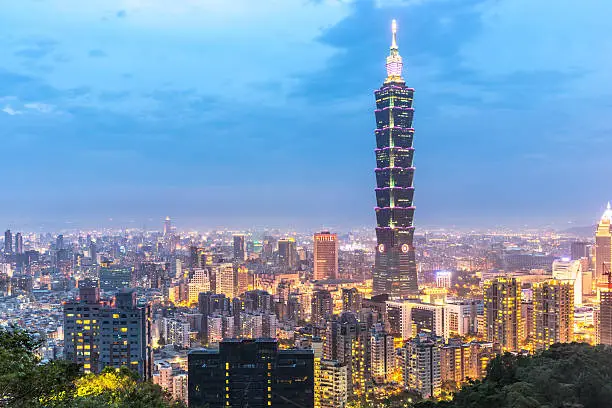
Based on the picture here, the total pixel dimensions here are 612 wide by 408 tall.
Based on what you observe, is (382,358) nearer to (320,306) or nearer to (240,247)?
(320,306)

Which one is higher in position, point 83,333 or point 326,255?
point 326,255

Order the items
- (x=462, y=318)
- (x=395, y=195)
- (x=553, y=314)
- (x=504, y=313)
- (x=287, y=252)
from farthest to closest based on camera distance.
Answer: (x=287, y=252) → (x=395, y=195) → (x=462, y=318) → (x=504, y=313) → (x=553, y=314)

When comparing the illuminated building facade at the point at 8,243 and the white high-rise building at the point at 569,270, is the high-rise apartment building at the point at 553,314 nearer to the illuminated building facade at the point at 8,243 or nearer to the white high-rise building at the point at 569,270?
the white high-rise building at the point at 569,270

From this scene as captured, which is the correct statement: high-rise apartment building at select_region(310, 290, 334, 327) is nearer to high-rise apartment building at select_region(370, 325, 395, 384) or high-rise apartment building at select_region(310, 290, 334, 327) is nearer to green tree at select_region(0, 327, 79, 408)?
high-rise apartment building at select_region(370, 325, 395, 384)

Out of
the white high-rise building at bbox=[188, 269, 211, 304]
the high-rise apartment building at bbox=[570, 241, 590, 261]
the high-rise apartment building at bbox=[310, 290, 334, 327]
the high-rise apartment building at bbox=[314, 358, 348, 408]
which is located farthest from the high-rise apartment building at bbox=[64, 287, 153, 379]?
the high-rise apartment building at bbox=[570, 241, 590, 261]

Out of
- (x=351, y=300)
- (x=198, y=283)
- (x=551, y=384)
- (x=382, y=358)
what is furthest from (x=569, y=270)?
(x=551, y=384)

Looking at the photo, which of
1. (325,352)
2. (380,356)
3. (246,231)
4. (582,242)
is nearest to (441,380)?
(380,356)

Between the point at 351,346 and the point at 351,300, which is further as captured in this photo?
the point at 351,300

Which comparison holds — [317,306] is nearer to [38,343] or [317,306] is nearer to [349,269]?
[349,269]
